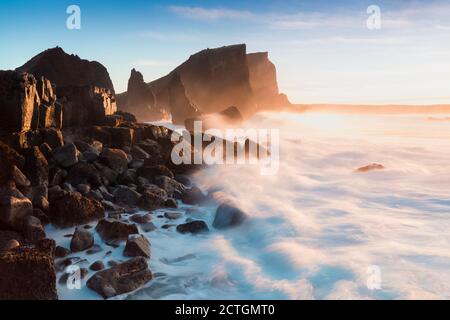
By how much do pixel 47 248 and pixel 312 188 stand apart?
9768 millimetres

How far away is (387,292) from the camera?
576 cm

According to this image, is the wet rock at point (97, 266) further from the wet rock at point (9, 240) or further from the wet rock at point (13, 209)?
the wet rock at point (13, 209)

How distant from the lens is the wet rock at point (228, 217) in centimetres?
914

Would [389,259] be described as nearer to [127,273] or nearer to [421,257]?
[421,257]

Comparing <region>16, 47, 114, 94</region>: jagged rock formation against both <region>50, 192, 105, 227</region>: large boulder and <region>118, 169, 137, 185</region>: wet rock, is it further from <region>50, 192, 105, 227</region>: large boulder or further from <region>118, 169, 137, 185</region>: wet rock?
<region>50, 192, 105, 227</region>: large boulder

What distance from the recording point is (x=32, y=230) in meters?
7.18

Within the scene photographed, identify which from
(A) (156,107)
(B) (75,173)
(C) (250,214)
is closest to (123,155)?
(B) (75,173)

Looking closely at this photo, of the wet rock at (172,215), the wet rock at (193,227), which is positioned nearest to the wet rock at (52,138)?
the wet rock at (172,215)

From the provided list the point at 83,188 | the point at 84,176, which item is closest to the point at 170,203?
the point at 83,188

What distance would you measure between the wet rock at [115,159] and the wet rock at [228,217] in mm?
3765

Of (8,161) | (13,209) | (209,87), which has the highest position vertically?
(209,87)

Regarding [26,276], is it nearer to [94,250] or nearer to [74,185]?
[94,250]

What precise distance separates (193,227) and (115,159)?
433cm

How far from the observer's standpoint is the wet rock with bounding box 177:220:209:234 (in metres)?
8.62
